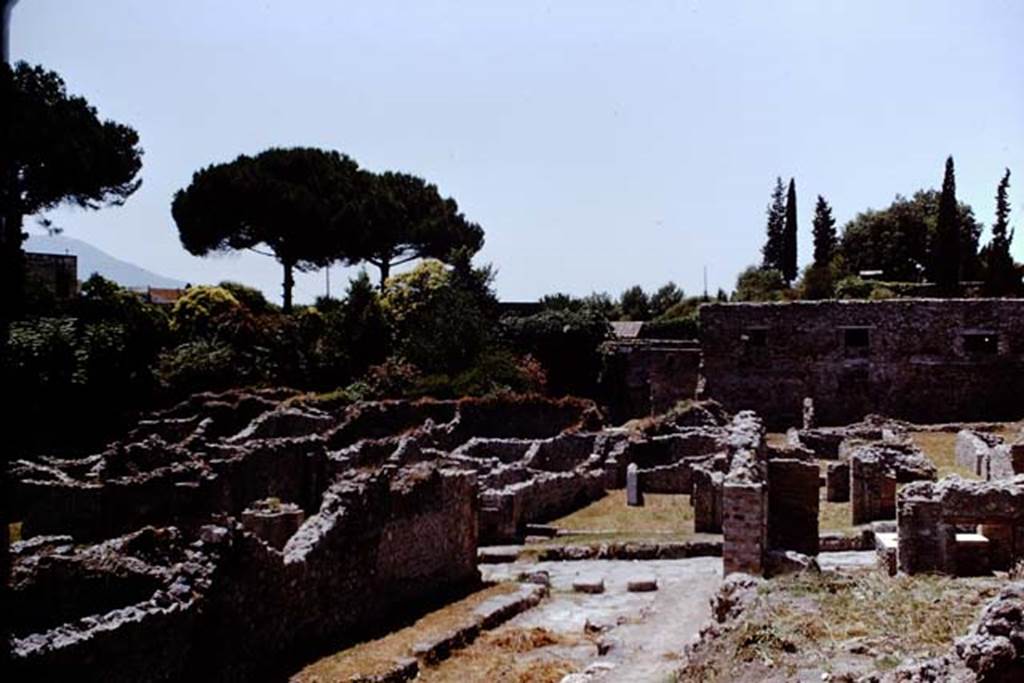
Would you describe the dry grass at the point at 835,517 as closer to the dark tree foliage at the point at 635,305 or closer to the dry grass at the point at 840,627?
the dry grass at the point at 840,627

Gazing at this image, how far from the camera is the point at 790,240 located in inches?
2660

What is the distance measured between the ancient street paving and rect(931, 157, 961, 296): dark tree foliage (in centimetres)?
3529

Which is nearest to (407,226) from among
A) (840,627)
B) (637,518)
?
(637,518)

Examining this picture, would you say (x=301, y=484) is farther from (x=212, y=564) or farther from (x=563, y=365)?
(x=563, y=365)

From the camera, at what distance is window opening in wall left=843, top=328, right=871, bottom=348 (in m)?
43.5

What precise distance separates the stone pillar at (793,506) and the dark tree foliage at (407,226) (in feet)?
144

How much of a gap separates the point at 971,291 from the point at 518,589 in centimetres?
4280

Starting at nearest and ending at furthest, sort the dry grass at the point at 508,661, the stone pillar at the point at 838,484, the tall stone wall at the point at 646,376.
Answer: the dry grass at the point at 508,661 < the stone pillar at the point at 838,484 < the tall stone wall at the point at 646,376

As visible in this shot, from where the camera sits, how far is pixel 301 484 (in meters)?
28.3

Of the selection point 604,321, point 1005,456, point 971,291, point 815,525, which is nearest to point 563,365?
point 604,321

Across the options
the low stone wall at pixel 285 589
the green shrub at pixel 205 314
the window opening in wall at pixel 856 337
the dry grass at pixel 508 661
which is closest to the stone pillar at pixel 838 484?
the low stone wall at pixel 285 589

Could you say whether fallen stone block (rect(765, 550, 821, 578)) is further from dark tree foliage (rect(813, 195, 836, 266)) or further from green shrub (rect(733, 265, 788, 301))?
dark tree foliage (rect(813, 195, 836, 266))

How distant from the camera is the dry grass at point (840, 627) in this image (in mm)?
8586

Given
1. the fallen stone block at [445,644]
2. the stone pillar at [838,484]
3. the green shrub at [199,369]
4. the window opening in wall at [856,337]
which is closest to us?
the fallen stone block at [445,644]
